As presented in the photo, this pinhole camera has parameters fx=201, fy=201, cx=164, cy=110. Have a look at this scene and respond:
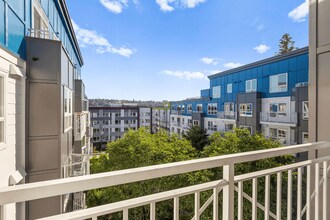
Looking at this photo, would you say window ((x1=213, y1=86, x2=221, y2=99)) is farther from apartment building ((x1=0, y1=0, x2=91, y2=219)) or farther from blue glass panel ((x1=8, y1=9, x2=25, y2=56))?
blue glass panel ((x1=8, y1=9, x2=25, y2=56))

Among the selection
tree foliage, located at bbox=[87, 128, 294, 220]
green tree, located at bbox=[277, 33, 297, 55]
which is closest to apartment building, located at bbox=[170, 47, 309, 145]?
tree foliage, located at bbox=[87, 128, 294, 220]

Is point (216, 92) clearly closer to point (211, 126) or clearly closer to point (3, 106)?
point (211, 126)

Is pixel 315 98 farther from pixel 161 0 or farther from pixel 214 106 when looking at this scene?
pixel 214 106

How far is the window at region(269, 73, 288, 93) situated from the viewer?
1190 cm

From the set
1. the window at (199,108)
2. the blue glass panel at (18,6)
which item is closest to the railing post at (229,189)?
the blue glass panel at (18,6)

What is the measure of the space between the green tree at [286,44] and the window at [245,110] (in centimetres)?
787

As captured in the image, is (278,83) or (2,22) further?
(278,83)

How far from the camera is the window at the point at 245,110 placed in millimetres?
13930

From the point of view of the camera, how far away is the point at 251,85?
14492 mm

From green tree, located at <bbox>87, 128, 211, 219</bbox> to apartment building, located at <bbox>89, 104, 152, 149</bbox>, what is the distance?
22664 mm

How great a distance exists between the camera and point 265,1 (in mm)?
9438

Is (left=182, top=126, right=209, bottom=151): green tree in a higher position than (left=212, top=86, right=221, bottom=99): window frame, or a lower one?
lower

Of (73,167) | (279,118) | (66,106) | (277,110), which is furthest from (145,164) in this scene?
(277,110)

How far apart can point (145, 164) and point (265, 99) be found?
9628 millimetres
